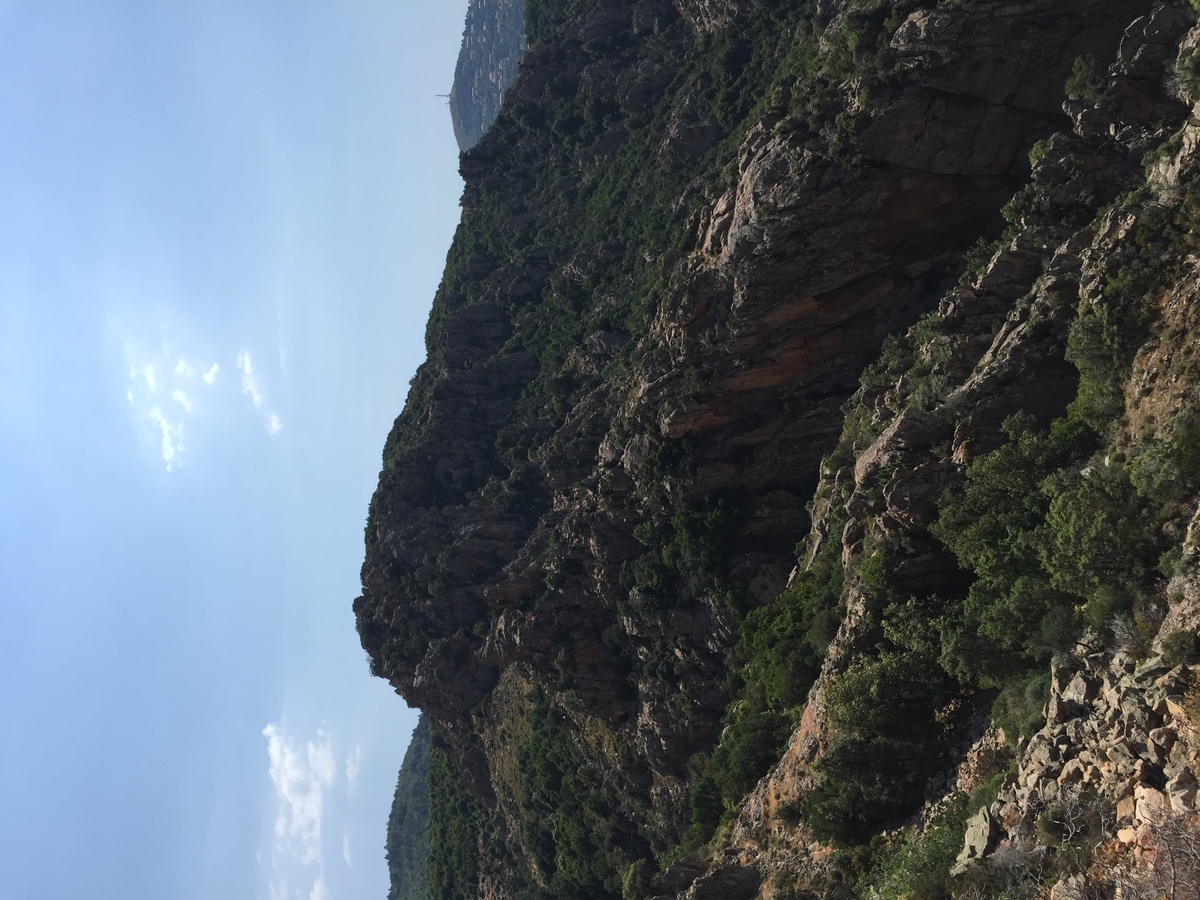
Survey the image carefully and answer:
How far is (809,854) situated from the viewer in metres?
31.1

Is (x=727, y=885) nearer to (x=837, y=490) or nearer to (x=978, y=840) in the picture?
(x=978, y=840)

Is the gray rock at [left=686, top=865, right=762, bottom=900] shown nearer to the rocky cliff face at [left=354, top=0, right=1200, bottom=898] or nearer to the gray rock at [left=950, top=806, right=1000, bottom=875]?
the rocky cliff face at [left=354, top=0, right=1200, bottom=898]

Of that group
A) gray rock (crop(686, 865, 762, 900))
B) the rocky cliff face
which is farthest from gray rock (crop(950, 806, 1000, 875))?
gray rock (crop(686, 865, 762, 900))

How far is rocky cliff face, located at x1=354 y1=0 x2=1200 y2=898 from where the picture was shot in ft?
78.1

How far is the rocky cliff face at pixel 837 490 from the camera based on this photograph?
23.8 m

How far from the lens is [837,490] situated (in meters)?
40.0

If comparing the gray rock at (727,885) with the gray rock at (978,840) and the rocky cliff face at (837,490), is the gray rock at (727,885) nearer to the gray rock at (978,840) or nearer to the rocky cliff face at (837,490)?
the rocky cliff face at (837,490)

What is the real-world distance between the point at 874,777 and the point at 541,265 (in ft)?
205

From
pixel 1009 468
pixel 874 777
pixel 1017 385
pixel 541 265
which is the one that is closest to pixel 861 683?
pixel 874 777

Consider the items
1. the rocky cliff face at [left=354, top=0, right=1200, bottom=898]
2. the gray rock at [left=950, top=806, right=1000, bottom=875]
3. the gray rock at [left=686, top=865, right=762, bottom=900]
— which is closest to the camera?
the gray rock at [left=950, top=806, right=1000, bottom=875]

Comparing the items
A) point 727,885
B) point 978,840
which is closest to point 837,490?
point 727,885

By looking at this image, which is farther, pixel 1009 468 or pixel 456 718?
pixel 456 718

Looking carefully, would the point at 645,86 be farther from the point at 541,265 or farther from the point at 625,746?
the point at 625,746

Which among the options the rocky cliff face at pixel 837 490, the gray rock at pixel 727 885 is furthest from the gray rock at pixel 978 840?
the gray rock at pixel 727 885
